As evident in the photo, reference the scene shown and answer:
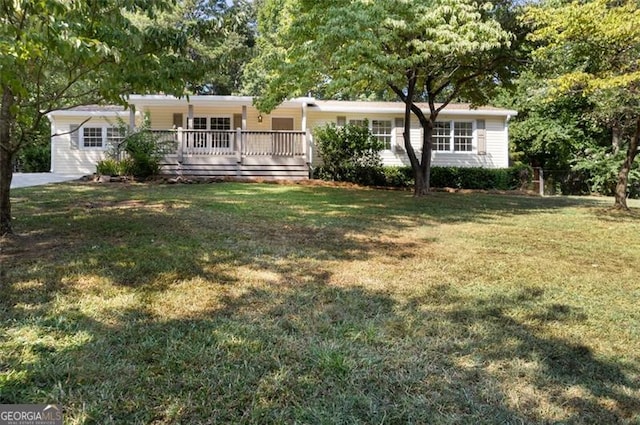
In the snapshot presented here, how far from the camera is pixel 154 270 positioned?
13.0 ft

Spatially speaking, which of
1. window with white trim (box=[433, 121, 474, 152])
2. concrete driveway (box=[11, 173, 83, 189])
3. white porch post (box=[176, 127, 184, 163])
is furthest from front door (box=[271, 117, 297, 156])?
concrete driveway (box=[11, 173, 83, 189])

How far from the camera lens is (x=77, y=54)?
3.19 m

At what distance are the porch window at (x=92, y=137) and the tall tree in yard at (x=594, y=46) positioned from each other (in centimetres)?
1650

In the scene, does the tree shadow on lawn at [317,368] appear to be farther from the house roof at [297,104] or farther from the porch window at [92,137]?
the porch window at [92,137]

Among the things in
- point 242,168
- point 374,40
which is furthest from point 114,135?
point 374,40

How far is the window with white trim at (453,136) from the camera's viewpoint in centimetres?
1881

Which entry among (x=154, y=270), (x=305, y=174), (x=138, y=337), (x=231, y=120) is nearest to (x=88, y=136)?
(x=231, y=120)

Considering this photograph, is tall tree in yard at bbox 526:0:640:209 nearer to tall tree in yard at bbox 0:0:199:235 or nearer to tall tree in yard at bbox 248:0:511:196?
tall tree in yard at bbox 248:0:511:196

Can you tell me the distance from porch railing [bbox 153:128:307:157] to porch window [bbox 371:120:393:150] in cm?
384

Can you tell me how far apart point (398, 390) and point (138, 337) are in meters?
1.60

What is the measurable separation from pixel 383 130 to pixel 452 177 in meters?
3.47

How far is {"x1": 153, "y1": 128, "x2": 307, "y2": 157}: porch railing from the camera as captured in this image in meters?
15.7

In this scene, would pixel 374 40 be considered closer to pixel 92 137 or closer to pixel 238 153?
pixel 238 153

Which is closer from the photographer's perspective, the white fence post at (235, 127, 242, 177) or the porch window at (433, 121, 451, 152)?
the white fence post at (235, 127, 242, 177)
